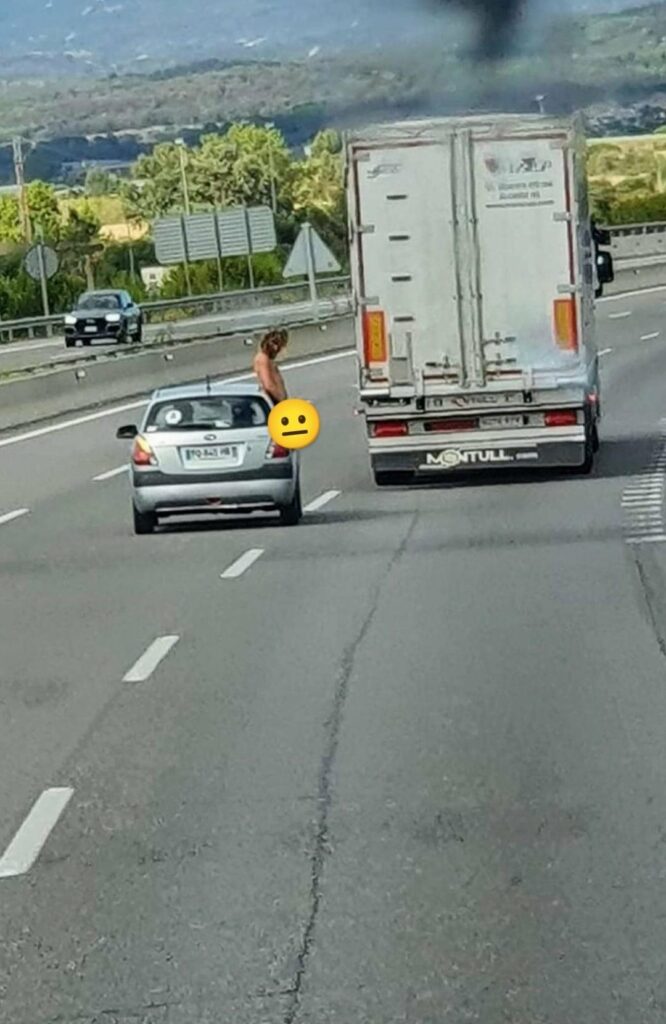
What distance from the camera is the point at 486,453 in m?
28.0

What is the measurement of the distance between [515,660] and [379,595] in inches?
153

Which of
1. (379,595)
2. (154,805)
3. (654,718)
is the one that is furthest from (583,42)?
(154,805)

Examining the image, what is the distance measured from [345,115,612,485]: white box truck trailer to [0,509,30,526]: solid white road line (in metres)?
3.83

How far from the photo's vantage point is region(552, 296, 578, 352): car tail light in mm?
27531

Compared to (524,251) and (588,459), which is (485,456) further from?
(524,251)

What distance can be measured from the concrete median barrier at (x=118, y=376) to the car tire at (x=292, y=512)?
1643 cm

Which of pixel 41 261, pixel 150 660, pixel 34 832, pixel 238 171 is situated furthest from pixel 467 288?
pixel 238 171

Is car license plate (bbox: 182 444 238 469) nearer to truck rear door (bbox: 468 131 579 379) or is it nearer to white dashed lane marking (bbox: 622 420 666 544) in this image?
Result: white dashed lane marking (bbox: 622 420 666 544)

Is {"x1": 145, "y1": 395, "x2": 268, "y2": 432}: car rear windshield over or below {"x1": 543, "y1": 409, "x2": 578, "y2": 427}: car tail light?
over

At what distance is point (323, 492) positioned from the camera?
29.2m

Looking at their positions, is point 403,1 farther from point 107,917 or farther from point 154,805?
point 107,917

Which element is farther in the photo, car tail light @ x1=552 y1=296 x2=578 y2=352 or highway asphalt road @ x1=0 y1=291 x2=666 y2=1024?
car tail light @ x1=552 y1=296 x2=578 y2=352

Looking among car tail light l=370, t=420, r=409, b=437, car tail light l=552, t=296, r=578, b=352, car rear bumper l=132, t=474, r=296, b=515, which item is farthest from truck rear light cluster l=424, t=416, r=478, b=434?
car rear bumper l=132, t=474, r=296, b=515

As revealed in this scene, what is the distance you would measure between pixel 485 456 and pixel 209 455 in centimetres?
462
